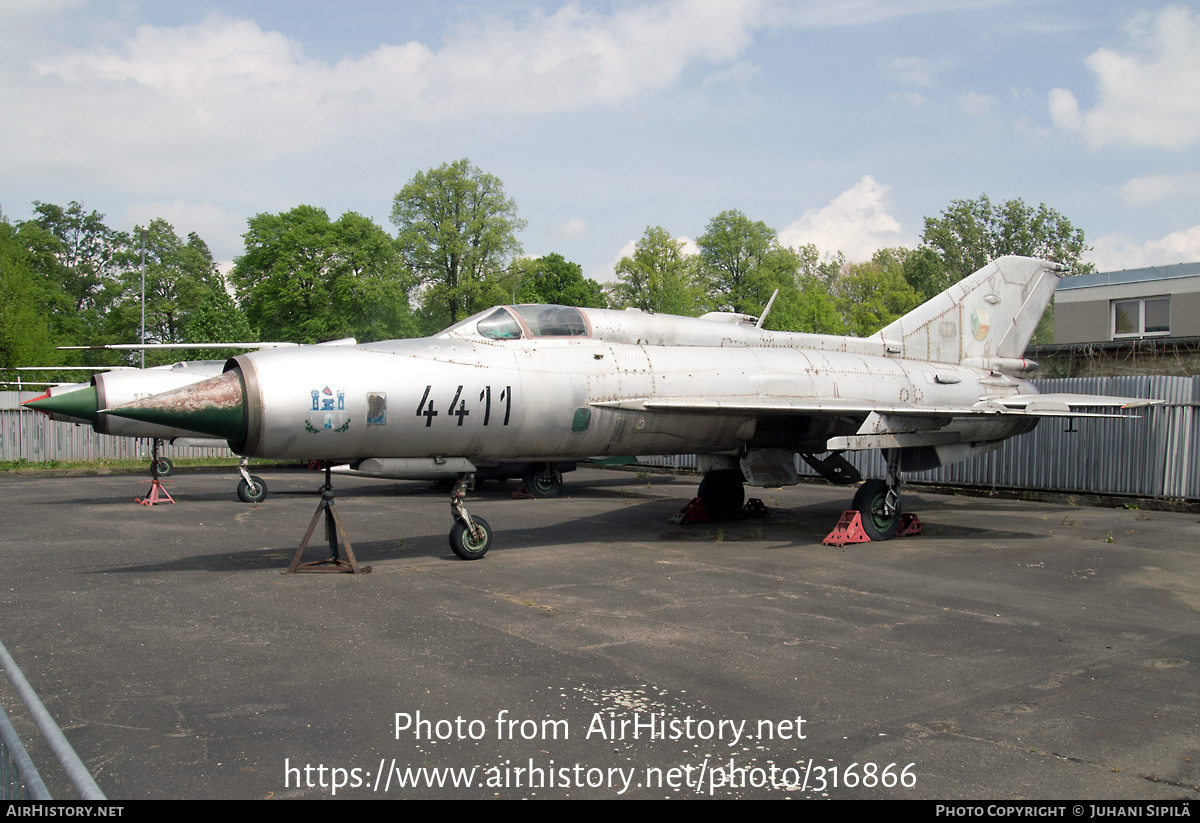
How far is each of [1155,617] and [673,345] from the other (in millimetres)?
6102

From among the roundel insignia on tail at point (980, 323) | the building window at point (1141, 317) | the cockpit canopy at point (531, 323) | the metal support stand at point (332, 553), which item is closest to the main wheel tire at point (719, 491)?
the cockpit canopy at point (531, 323)

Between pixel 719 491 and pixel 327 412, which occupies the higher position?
pixel 327 412

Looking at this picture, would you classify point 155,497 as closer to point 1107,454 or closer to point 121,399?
point 121,399

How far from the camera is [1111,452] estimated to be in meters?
15.5

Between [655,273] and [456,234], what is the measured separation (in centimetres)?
1339

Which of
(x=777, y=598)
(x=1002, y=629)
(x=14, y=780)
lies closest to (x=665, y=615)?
(x=777, y=598)

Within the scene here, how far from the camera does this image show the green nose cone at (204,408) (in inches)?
281

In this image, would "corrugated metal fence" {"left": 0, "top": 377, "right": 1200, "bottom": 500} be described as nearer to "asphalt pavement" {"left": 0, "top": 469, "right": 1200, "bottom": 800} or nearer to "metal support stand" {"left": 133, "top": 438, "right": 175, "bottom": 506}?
"asphalt pavement" {"left": 0, "top": 469, "right": 1200, "bottom": 800}

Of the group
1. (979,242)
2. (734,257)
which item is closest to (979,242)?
(979,242)

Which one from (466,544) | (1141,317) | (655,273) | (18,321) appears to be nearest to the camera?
(466,544)

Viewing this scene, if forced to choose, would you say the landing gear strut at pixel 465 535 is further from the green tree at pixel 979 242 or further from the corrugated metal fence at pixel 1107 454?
the green tree at pixel 979 242

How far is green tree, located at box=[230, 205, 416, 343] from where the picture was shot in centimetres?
4322

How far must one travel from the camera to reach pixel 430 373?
8.50m

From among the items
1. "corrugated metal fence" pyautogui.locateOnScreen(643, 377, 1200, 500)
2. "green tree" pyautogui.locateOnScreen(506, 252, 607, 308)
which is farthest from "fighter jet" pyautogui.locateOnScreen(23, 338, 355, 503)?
"green tree" pyautogui.locateOnScreen(506, 252, 607, 308)
